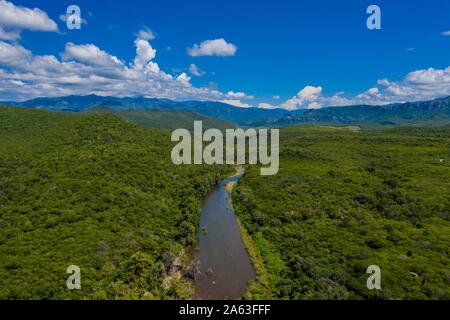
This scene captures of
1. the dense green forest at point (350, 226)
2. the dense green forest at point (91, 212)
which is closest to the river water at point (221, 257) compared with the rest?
the dense green forest at point (350, 226)

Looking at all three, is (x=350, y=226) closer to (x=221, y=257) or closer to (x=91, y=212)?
(x=221, y=257)

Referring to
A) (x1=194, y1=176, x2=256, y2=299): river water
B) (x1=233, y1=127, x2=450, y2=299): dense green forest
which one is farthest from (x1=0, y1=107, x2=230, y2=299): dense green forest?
(x1=233, y1=127, x2=450, y2=299): dense green forest

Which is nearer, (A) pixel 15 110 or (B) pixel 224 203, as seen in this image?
(B) pixel 224 203

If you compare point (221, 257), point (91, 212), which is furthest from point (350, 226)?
point (91, 212)
